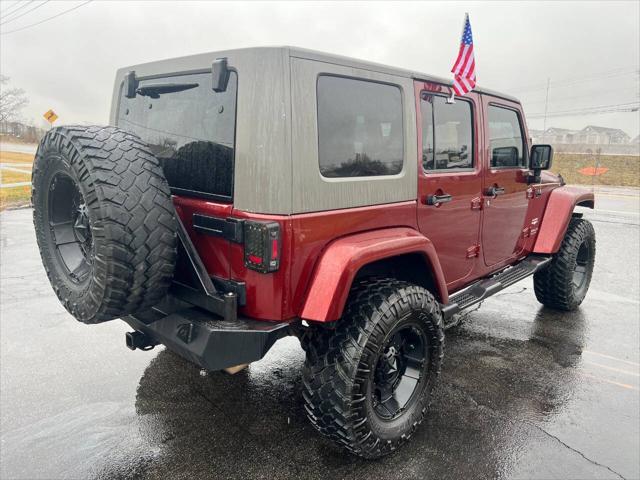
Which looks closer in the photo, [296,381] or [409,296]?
[409,296]

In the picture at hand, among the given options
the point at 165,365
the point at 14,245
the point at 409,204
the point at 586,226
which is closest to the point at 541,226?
the point at 586,226

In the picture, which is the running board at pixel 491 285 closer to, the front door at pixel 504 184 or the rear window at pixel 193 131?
the front door at pixel 504 184

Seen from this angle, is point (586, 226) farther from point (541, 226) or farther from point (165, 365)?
point (165, 365)

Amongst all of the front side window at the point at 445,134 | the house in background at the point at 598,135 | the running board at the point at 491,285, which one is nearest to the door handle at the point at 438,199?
the front side window at the point at 445,134

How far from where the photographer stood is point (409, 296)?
2.61 metres

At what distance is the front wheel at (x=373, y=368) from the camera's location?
2.38 meters

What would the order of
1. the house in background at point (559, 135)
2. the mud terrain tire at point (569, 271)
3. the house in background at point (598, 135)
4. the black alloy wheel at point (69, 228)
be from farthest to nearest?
the house in background at point (598, 135) → the house in background at point (559, 135) → the mud terrain tire at point (569, 271) → the black alloy wheel at point (69, 228)

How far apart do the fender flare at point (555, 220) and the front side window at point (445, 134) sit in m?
1.58

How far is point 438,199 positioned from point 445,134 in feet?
1.61

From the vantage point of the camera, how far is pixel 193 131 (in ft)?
8.30

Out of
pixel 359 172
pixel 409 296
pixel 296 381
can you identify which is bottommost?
pixel 296 381

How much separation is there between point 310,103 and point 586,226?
4.02m

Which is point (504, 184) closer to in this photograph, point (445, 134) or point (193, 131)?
point (445, 134)

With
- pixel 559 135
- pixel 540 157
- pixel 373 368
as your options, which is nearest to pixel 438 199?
pixel 373 368
